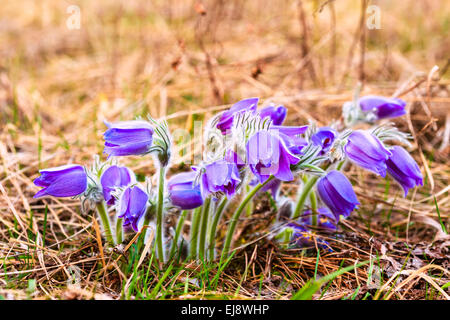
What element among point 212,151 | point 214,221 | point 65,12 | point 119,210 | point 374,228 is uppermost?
point 65,12

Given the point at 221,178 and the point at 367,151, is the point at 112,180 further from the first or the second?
the point at 367,151

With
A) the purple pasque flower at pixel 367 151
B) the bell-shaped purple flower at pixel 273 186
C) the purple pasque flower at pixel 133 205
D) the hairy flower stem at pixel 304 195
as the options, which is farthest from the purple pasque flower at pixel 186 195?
the purple pasque flower at pixel 367 151

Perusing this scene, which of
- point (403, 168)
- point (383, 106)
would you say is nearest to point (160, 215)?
point (403, 168)

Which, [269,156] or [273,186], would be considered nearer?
[269,156]
